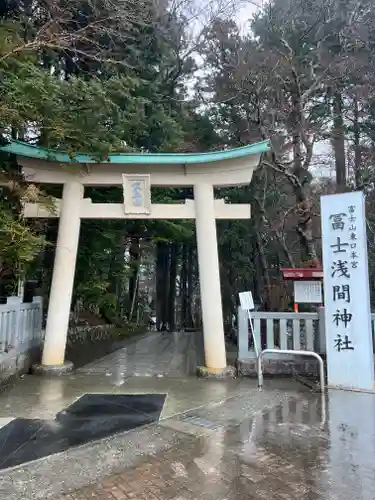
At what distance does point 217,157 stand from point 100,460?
5.38m

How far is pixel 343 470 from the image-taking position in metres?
3.35

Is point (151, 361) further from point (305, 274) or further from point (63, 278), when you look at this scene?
point (305, 274)

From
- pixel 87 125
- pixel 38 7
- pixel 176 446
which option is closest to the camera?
pixel 176 446

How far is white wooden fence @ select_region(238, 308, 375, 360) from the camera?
7.16 metres

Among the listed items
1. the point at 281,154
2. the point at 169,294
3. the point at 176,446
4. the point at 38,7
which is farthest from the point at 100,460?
the point at 169,294

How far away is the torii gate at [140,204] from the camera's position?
7137mm

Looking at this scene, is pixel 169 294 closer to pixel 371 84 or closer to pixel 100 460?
pixel 371 84

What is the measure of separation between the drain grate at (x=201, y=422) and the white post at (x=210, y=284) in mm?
2253

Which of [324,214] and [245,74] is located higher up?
[245,74]

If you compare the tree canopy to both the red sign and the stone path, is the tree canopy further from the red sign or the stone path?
the red sign

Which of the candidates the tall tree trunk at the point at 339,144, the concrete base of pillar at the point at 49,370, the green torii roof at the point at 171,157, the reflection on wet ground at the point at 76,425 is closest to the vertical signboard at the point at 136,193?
the green torii roof at the point at 171,157

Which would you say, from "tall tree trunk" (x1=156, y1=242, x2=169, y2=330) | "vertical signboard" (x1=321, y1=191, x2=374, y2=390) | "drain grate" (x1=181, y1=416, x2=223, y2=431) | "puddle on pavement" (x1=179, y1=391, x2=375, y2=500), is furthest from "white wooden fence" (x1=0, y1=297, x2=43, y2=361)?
"tall tree trunk" (x1=156, y1=242, x2=169, y2=330)

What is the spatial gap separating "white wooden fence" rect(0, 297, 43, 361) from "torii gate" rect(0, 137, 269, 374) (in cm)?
50

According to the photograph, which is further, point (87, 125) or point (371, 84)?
point (371, 84)
